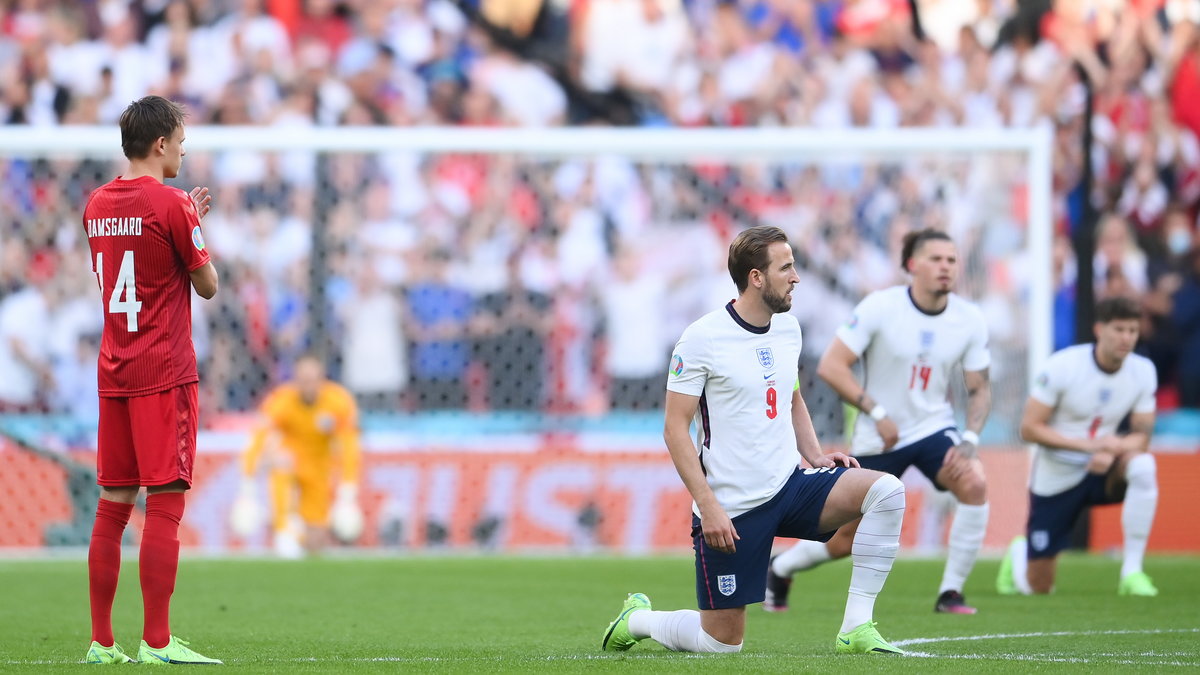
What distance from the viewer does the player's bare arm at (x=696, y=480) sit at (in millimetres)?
6512

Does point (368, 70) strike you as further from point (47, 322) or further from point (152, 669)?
point (152, 669)

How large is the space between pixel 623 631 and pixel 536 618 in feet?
6.87

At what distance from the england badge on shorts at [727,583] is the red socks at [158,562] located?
6.83 ft

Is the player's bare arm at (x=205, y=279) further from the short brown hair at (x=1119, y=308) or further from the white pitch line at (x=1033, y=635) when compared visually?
the short brown hair at (x=1119, y=308)

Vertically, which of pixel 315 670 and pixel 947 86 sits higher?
pixel 947 86

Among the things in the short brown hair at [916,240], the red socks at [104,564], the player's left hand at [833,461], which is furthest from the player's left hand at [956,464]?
the red socks at [104,564]

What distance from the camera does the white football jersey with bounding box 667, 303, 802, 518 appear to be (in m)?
6.68

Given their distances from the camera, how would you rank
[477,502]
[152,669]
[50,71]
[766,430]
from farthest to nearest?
1. [50,71]
2. [477,502]
3. [766,430]
4. [152,669]

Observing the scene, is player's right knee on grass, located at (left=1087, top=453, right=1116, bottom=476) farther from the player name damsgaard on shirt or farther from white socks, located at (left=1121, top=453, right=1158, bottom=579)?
the player name damsgaard on shirt

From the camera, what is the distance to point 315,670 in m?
6.30

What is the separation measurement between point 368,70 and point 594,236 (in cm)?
378

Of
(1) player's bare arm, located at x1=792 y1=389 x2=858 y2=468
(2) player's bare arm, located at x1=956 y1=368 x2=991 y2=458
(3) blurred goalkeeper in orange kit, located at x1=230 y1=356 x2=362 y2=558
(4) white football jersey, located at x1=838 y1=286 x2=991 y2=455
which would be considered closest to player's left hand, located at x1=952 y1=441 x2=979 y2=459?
(2) player's bare arm, located at x1=956 y1=368 x2=991 y2=458

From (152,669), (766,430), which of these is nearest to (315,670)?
(152,669)

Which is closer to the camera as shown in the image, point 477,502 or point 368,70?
point 477,502
